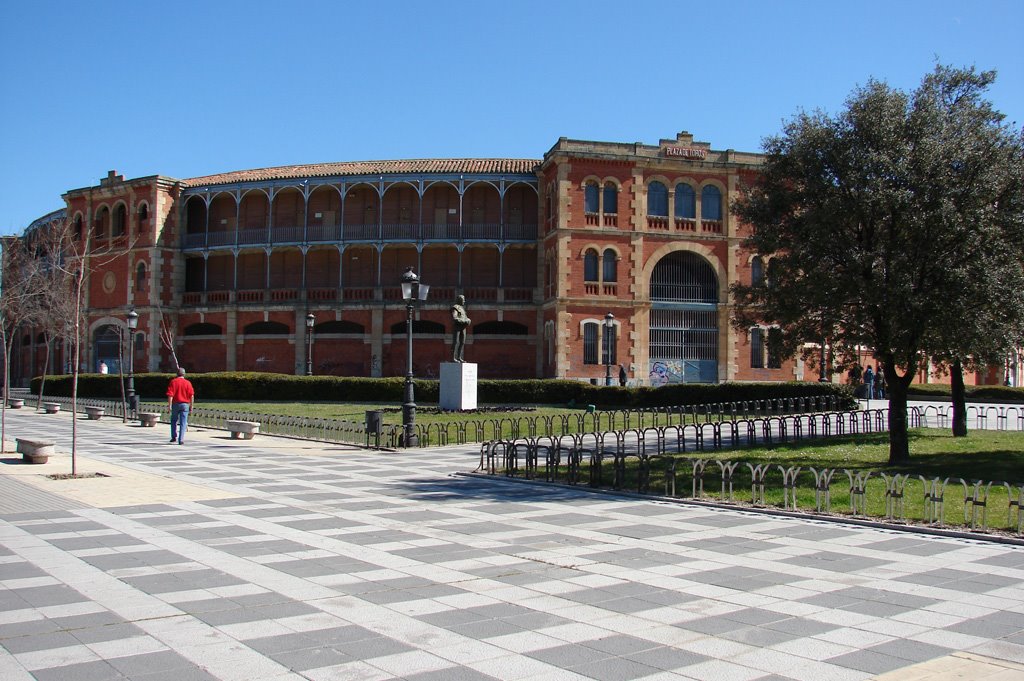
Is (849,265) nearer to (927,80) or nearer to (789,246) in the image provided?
(789,246)

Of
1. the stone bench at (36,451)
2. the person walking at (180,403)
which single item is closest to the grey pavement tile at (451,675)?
the stone bench at (36,451)

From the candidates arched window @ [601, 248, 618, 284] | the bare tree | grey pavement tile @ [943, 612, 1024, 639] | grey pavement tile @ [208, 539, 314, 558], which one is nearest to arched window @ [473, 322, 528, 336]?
arched window @ [601, 248, 618, 284]

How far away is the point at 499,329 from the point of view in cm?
4631

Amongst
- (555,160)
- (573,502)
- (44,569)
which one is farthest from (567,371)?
(44,569)

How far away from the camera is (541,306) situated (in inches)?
1801

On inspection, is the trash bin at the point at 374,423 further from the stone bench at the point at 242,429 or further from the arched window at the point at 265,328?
the arched window at the point at 265,328

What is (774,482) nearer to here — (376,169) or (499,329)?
(499,329)

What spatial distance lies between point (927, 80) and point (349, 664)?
1602 centimetres

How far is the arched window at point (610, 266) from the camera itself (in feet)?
142

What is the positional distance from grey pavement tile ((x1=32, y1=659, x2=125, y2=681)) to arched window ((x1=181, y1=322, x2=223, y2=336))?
151 feet

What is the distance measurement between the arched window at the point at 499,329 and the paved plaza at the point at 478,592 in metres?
32.6

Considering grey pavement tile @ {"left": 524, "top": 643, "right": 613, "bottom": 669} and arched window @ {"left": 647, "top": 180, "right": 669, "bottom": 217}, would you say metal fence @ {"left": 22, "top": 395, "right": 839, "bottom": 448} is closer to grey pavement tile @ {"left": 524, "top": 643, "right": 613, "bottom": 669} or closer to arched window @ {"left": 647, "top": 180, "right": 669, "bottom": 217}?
arched window @ {"left": 647, "top": 180, "right": 669, "bottom": 217}

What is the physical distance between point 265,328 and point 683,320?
22.8 metres

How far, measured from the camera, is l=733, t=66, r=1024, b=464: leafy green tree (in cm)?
1538
